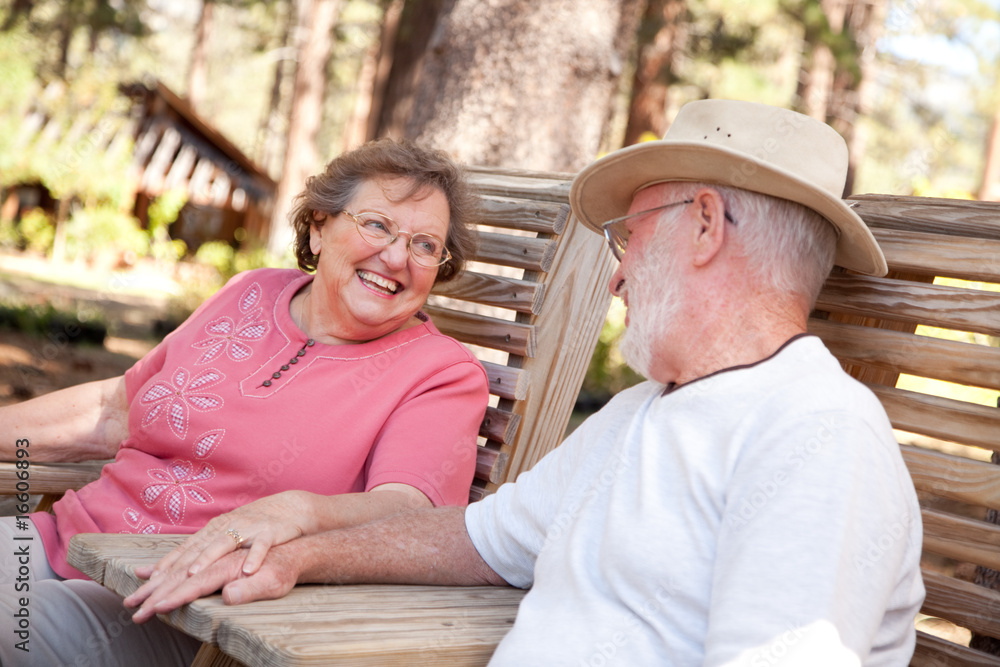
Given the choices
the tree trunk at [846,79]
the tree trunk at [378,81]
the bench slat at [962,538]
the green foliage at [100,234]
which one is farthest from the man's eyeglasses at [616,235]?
the green foliage at [100,234]

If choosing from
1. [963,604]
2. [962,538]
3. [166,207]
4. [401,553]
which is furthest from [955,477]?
[166,207]

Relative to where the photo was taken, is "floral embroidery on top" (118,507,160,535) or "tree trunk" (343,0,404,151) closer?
"floral embroidery on top" (118,507,160,535)

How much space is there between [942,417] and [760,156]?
0.76 meters

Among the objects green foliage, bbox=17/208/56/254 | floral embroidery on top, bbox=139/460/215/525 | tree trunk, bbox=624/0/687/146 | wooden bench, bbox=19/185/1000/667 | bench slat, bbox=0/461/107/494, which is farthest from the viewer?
green foliage, bbox=17/208/56/254

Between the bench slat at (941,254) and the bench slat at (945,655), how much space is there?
2.51ft

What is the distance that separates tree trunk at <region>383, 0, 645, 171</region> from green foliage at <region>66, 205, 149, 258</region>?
17.1m

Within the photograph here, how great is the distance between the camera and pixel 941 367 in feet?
6.35

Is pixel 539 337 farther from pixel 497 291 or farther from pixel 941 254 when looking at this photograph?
pixel 941 254

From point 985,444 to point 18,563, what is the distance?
7.47ft

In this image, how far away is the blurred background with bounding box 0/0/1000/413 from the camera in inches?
187

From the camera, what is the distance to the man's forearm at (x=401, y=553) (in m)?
1.74

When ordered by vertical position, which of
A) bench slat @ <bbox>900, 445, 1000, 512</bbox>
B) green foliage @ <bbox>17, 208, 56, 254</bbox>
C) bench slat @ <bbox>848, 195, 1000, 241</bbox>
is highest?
bench slat @ <bbox>848, 195, 1000, 241</bbox>

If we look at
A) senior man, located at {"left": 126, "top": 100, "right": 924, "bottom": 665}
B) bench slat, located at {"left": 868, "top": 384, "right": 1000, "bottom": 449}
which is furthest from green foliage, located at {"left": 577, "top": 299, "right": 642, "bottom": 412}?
senior man, located at {"left": 126, "top": 100, "right": 924, "bottom": 665}

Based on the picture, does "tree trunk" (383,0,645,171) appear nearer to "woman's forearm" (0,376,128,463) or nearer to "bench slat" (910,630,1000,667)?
"woman's forearm" (0,376,128,463)
